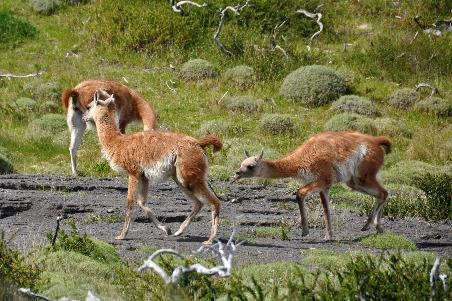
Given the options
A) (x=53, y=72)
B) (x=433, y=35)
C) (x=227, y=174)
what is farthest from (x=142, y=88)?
(x=433, y=35)

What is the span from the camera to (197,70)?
26703 millimetres

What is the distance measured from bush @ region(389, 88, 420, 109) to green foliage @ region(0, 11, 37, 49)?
10363 millimetres

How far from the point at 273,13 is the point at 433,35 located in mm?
4711

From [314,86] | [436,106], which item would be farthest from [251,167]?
[436,106]

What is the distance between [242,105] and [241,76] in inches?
75.1

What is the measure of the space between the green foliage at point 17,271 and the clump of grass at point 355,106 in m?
15.4

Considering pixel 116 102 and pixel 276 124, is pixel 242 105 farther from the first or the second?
pixel 116 102

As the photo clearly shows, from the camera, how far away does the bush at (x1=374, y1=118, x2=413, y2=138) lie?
2359cm

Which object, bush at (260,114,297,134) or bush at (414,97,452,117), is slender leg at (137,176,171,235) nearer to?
bush at (260,114,297,134)

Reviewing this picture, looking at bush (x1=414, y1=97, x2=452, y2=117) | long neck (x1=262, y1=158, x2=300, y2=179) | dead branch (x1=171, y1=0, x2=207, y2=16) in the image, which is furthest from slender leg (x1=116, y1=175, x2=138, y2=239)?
dead branch (x1=171, y1=0, x2=207, y2=16)

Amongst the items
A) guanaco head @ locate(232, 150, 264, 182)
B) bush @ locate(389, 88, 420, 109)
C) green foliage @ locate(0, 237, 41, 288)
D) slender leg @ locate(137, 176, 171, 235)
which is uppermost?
bush @ locate(389, 88, 420, 109)

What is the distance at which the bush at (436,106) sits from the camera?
25.4 meters

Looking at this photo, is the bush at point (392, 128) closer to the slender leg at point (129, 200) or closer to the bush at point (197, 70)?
the bush at point (197, 70)

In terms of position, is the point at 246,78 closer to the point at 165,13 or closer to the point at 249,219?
the point at 165,13
